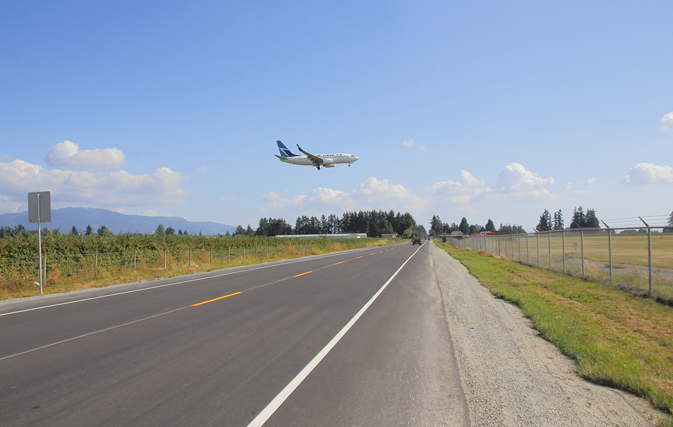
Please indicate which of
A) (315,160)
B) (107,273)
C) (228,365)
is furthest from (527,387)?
(315,160)

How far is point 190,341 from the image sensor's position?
21.9 feet

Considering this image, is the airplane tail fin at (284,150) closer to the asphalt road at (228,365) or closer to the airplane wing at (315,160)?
the airplane wing at (315,160)

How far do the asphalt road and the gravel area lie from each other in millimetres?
268

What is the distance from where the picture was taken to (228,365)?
213 inches

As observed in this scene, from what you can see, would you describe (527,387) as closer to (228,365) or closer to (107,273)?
(228,365)

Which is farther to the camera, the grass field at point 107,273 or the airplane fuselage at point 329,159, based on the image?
the airplane fuselage at point 329,159

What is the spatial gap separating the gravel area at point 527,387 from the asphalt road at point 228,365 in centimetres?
27

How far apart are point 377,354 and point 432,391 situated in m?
1.54

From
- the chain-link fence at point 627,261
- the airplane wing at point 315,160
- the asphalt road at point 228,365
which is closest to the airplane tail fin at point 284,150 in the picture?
the airplane wing at point 315,160

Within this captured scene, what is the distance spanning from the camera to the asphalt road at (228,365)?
13.1 feet

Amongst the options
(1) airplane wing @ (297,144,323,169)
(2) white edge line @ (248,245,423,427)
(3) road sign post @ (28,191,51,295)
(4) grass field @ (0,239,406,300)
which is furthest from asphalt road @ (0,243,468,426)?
(1) airplane wing @ (297,144,323,169)

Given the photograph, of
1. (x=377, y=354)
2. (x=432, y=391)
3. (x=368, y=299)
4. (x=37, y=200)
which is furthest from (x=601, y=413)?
(x=37, y=200)

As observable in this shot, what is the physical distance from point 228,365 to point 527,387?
13.0 ft

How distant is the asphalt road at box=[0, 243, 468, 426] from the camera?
157 inches
